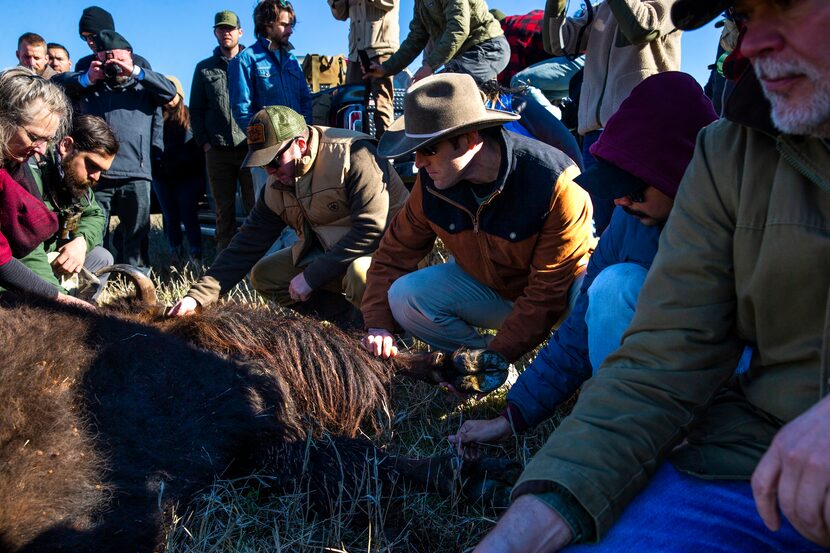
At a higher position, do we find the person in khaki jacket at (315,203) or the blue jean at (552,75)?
the blue jean at (552,75)

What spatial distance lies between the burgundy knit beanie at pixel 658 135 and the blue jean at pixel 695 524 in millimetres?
1096

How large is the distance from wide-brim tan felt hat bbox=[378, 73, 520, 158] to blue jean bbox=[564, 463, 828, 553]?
1916 mm

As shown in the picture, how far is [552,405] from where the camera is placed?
2479mm

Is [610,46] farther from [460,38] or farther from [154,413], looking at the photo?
[154,413]

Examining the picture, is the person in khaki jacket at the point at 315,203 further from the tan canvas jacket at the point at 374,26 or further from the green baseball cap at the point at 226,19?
the green baseball cap at the point at 226,19

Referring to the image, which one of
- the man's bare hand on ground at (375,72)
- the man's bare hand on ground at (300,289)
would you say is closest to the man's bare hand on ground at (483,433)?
the man's bare hand on ground at (300,289)

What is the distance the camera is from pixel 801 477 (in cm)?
116

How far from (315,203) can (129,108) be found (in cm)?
285

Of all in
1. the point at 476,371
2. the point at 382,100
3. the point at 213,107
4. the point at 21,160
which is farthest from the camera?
the point at 213,107

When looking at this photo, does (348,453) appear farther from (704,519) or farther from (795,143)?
(795,143)

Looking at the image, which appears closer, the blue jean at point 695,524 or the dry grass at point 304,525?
the blue jean at point 695,524

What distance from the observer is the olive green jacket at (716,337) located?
4.68 feet

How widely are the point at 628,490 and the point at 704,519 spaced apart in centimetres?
15

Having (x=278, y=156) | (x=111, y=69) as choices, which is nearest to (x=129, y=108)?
(x=111, y=69)
